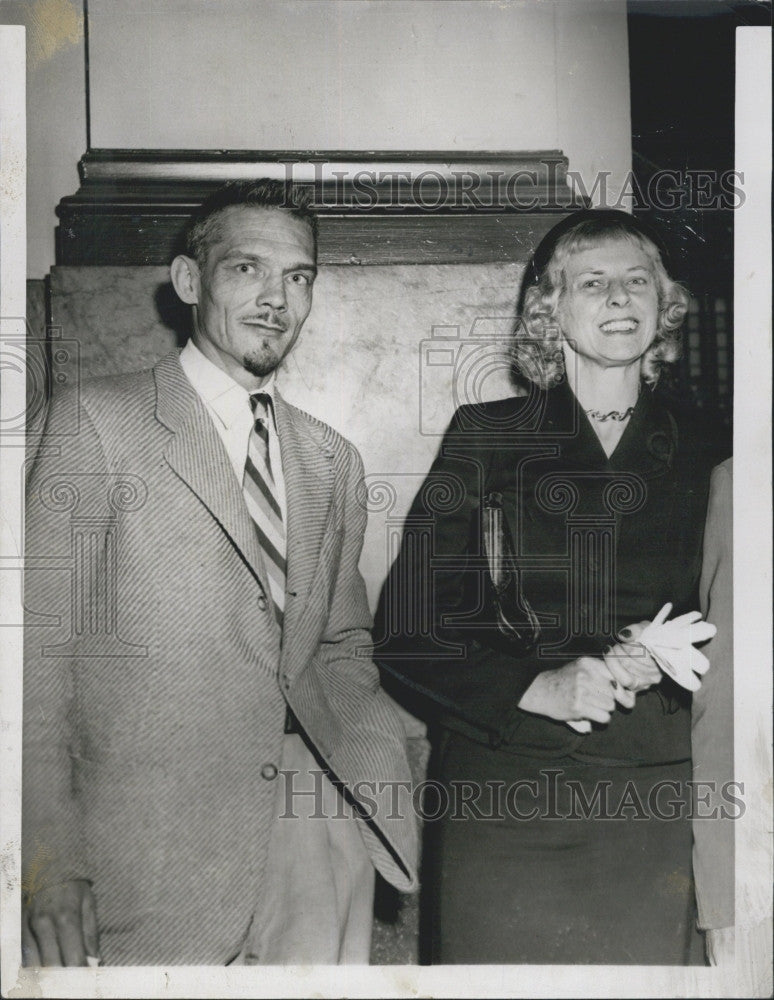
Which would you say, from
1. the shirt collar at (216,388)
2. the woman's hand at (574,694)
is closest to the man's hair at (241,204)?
the shirt collar at (216,388)


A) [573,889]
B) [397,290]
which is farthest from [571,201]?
[573,889]

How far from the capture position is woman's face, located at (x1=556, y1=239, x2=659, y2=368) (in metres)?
2.62

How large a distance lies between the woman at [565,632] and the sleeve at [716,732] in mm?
37

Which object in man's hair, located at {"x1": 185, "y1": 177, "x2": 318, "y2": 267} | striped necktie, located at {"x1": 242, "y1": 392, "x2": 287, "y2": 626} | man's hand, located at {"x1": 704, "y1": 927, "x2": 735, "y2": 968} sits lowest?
man's hand, located at {"x1": 704, "y1": 927, "x2": 735, "y2": 968}

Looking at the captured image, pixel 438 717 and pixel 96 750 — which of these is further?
pixel 438 717

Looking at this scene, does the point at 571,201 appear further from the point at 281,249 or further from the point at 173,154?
the point at 173,154

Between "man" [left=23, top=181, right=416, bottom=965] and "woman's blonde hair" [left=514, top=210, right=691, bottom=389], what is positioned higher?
"woman's blonde hair" [left=514, top=210, right=691, bottom=389]

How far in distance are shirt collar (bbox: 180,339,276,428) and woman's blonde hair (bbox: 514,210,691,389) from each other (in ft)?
2.21

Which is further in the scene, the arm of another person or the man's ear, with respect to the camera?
the man's ear

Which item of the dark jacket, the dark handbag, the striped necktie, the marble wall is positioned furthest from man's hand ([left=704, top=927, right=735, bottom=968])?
the striped necktie

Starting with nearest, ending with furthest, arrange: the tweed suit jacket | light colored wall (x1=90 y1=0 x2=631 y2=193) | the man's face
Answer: the tweed suit jacket
the man's face
light colored wall (x1=90 y1=0 x2=631 y2=193)

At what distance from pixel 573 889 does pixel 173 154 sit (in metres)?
2.01

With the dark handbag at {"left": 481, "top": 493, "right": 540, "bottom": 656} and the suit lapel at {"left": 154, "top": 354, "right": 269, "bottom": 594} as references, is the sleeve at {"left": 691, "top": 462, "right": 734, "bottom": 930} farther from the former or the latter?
the suit lapel at {"left": 154, "top": 354, "right": 269, "bottom": 594}

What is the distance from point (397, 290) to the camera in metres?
2.64
